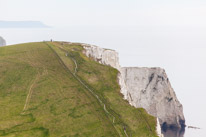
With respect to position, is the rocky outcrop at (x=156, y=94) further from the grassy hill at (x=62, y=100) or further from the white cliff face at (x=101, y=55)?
the grassy hill at (x=62, y=100)

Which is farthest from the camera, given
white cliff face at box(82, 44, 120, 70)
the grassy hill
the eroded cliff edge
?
the eroded cliff edge

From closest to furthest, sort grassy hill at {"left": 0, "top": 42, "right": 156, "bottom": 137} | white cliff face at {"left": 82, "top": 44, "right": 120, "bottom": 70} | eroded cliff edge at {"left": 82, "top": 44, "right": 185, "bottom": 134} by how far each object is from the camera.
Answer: grassy hill at {"left": 0, "top": 42, "right": 156, "bottom": 137} < white cliff face at {"left": 82, "top": 44, "right": 120, "bottom": 70} < eroded cliff edge at {"left": 82, "top": 44, "right": 185, "bottom": 134}

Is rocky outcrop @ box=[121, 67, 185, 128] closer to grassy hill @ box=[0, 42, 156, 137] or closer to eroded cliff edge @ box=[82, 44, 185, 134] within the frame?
eroded cliff edge @ box=[82, 44, 185, 134]

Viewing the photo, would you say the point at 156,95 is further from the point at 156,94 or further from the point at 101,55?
the point at 101,55

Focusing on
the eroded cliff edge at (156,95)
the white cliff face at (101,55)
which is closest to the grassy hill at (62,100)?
the white cliff face at (101,55)

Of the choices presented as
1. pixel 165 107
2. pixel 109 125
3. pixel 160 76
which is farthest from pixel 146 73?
pixel 109 125

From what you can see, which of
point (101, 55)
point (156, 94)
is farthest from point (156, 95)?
point (101, 55)

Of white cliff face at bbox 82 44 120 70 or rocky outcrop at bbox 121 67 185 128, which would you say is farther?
rocky outcrop at bbox 121 67 185 128

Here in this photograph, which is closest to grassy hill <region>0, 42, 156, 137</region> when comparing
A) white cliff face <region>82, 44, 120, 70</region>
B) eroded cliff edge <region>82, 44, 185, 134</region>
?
white cliff face <region>82, 44, 120, 70</region>
